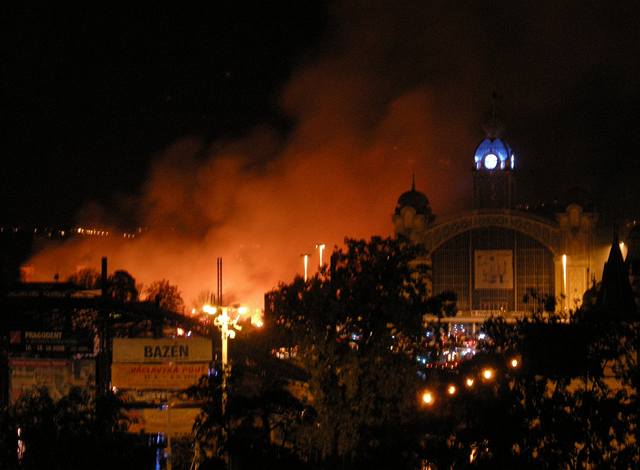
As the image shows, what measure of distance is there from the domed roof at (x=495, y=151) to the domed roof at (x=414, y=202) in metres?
6.21

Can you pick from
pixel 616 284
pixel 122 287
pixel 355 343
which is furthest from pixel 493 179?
pixel 355 343

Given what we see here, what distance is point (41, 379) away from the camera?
2316cm

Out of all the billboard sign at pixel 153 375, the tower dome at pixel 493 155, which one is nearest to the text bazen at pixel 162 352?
the billboard sign at pixel 153 375

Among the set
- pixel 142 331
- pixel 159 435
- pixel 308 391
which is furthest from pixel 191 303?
pixel 308 391

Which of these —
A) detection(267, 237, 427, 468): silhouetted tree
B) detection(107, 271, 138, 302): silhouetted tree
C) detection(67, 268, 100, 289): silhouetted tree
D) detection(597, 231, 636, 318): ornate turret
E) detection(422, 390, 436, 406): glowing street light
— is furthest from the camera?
detection(67, 268, 100, 289): silhouetted tree

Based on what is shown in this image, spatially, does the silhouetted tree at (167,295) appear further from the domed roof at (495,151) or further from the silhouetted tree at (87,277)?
the domed roof at (495,151)

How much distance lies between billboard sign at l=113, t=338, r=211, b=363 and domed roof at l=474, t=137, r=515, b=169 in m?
62.3

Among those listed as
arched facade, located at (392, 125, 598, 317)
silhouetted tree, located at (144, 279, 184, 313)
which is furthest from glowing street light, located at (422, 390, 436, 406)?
arched facade, located at (392, 125, 598, 317)

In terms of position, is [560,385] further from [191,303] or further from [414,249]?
[191,303]

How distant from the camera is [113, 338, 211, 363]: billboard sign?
22250mm

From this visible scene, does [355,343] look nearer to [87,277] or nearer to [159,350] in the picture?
[159,350]

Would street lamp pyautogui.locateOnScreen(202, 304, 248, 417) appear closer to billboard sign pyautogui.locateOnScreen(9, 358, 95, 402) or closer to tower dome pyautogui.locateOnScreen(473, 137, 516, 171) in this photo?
billboard sign pyautogui.locateOnScreen(9, 358, 95, 402)

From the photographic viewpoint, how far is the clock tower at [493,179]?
81125 millimetres

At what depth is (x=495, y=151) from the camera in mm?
82375
